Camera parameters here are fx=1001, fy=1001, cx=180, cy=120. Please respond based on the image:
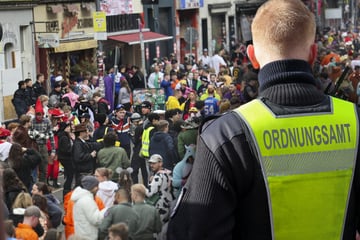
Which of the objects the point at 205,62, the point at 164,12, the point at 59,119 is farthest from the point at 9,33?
the point at 164,12

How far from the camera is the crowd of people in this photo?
308 centimetres

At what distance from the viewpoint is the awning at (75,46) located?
32875mm

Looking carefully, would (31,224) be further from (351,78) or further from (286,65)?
(351,78)

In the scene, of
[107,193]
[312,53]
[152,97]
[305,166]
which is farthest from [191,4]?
[305,166]

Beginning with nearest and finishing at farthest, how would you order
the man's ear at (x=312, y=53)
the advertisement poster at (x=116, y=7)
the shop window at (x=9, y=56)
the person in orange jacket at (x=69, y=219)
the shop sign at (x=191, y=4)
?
the man's ear at (x=312, y=53) → the person in orange jacket at (x=69, y=219) → the shop window at (x=9, y=56) → the advertisement poster at (x=116, y=7) → the shop sign at (x=191, y=4)


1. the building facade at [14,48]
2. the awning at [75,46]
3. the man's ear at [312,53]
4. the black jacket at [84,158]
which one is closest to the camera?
the man's ear at [312,53]

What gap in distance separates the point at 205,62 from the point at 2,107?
38.9 ft

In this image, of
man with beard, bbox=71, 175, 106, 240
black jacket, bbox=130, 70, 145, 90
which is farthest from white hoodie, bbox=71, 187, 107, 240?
black jacket, bbox=130, 70, 145, 90

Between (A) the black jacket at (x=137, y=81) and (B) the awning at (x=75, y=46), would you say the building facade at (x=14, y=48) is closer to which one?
(B) the awning at (x=75, y=46)

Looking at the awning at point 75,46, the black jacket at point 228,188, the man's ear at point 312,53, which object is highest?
the man's ear at point 312,53

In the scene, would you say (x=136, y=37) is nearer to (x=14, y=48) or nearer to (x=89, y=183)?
(x=14, y=48)

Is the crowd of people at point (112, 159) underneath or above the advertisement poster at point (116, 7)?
underneath

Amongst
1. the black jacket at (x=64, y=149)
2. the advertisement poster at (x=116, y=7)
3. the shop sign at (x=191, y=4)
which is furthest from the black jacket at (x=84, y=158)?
the shop sign at (x=191, y=4)

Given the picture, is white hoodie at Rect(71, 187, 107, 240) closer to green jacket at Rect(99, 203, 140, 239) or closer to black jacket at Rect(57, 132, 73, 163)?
green jacket at Rect(99, 203, 140, 239)
